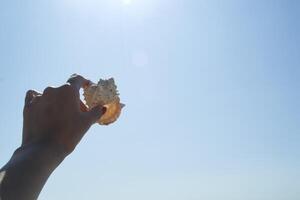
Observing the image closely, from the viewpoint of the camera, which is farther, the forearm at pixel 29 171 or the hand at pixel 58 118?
the hand at pixel 58 118

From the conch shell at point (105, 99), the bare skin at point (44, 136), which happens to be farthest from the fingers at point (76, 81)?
the conch shell at point (105, 99)

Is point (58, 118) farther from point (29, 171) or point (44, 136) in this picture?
point (29, 171)

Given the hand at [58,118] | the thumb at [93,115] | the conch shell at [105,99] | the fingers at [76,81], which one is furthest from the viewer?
the conch shell at [105,99]

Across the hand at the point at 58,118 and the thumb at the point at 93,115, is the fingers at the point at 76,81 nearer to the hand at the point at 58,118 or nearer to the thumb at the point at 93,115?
the hand at the point at 58,118

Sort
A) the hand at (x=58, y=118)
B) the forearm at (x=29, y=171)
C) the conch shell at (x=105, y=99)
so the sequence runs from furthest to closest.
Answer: the conch shell at (x=105, y=99)
the hand at (x=58, y=118)
the forearm at (x=29, y=171)

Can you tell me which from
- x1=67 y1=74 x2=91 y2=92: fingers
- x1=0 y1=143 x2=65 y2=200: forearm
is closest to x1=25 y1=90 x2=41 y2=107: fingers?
x1=67 y1=74 x2=91 y2=92: fingers

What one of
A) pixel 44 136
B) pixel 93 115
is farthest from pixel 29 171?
pixel 93 115

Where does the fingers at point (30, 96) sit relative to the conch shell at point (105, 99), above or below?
below

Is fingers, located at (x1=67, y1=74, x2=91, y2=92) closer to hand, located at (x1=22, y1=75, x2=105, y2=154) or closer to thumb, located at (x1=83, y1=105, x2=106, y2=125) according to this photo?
hand, located at (x1=22, y1=75, x2=105, y2=154)

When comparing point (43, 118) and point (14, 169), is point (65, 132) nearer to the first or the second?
point (43, 118)
